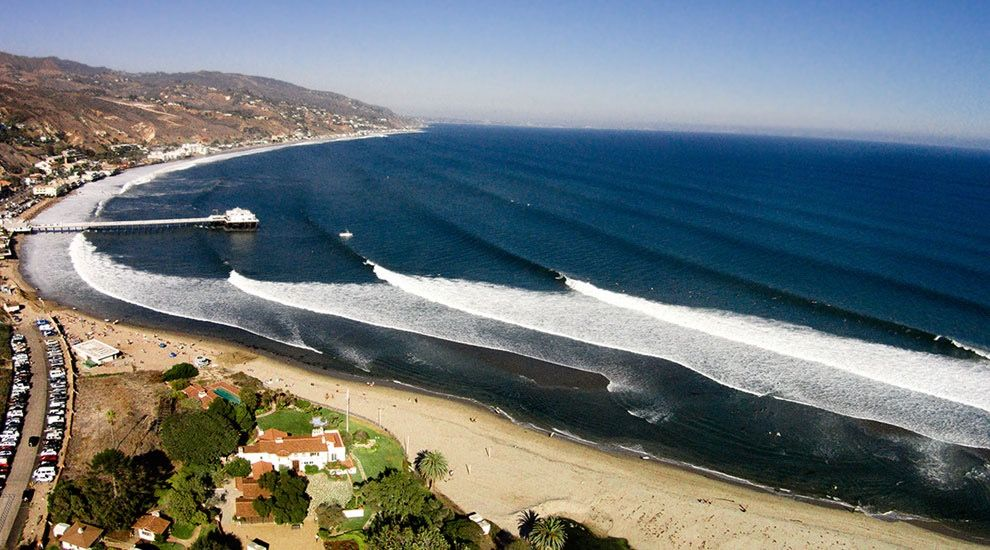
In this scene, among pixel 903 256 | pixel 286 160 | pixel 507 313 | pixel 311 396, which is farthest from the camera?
pixel 286 160

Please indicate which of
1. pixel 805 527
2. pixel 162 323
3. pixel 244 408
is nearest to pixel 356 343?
pixel 244 408

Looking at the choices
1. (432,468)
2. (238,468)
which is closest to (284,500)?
(238,468)

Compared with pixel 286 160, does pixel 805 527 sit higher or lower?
lower

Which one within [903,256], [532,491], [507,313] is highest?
[903,256]

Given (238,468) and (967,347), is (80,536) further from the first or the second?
(967,347)

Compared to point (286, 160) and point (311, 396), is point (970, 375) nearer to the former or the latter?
point (311, 396)

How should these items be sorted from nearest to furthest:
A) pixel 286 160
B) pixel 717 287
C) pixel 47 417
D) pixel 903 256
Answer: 1. pixel 47 417
2. pixel 717 287
3. pixel 903 256
4. pixel 286 160

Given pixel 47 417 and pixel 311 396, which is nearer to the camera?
pixel 47 417
